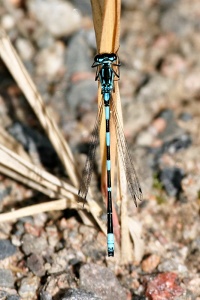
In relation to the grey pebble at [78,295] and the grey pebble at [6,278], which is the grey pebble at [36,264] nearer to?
the grey pebble at [6,278]

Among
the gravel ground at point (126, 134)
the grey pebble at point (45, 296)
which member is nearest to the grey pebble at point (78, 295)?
the gravel ground at point (126, 134)

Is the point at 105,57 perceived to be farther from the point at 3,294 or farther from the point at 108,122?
the point at 3,294

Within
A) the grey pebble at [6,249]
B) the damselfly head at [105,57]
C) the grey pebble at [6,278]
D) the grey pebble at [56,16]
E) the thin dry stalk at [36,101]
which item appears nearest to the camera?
the damselfly head at [105,57]

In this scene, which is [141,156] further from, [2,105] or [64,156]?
[2,105]

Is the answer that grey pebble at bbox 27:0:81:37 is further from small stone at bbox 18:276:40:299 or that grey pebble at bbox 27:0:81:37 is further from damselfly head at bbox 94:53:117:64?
small stone at bbox 18:276:40:299

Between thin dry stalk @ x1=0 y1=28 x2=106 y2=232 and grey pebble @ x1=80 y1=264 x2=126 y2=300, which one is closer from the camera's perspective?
grey pebble @ x1=80 y1=264 x2=126 y2=300

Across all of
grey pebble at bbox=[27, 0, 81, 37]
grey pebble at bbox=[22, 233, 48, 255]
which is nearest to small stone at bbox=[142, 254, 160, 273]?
grey pebble at bbox=[22, 233, 48, 255]

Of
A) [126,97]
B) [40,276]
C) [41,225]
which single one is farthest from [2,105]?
[40,276]
